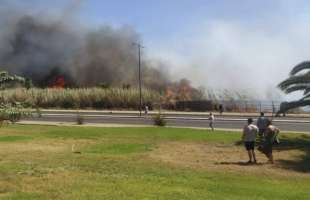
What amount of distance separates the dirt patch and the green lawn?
3cm

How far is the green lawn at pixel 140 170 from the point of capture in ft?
43.9

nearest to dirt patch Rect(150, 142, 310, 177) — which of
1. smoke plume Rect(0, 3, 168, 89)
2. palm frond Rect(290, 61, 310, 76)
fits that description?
palm frond Rect(290, 61, 310, 76)

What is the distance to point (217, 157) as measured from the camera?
2100 cm

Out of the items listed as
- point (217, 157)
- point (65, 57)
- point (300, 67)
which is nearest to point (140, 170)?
point (217, 157)

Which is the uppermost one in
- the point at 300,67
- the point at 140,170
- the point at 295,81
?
the point at 300,67

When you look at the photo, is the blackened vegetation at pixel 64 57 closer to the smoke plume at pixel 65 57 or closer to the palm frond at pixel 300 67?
the smoke plume at pixel 65 57

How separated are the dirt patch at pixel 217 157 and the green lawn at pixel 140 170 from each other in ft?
0.10

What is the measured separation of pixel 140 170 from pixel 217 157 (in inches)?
189

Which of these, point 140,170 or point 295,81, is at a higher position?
point 295,81

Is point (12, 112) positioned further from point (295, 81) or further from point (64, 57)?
point (64, 57)

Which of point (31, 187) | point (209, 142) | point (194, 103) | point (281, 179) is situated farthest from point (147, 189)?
point (194, 103)

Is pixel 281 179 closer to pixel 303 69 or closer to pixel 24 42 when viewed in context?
pixel 303 69

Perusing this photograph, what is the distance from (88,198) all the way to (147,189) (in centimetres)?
163

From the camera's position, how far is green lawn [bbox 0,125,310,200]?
13.4 m
